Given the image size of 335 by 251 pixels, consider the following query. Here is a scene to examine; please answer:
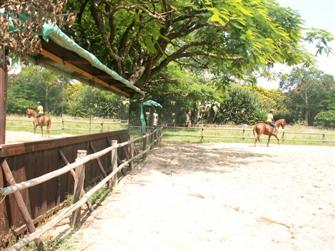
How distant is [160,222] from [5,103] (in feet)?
10.1

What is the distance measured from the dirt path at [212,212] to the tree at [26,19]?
3.38 meters

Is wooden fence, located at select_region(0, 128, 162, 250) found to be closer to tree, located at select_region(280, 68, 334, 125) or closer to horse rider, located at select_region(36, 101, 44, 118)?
horse rider, located at select_region(36, 101, 44, 118)

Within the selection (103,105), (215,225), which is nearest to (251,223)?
(215,225)

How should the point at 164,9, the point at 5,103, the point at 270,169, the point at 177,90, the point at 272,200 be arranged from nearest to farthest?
the point at 5,103, the point at 272,200, the point at 164,9, the point at 270,169, the point at 177,90

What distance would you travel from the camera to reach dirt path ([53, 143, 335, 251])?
621cm

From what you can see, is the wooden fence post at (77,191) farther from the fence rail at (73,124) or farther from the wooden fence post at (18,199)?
the wooden fence post at (18,199)

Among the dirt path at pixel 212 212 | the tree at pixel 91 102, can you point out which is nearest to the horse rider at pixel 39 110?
the tree at pixel 91 102

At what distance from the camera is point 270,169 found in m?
15.2

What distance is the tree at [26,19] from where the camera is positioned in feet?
9.14

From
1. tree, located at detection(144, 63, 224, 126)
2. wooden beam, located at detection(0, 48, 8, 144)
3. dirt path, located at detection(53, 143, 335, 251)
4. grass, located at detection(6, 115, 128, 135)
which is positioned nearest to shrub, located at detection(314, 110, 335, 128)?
tree, located at detection(144, 63, 224, 126)

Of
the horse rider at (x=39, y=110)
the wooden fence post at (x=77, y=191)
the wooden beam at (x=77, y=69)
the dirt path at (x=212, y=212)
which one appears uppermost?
the wooden beam at (x=77, y=69)

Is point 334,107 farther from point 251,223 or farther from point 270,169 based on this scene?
point 251,223

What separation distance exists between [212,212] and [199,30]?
29.3 ft

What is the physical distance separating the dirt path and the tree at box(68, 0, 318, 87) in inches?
141
